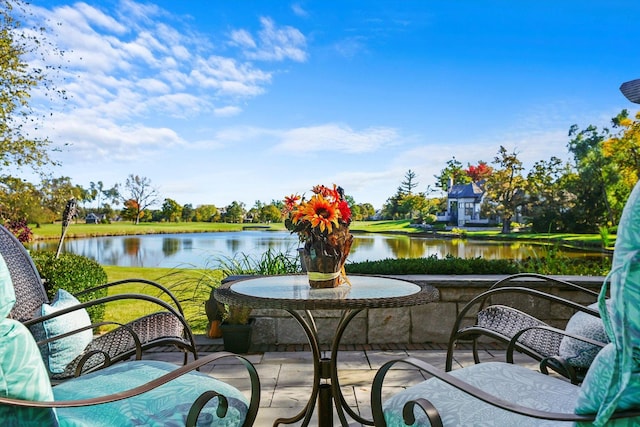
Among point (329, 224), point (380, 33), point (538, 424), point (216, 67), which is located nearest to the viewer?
point (538, 424)

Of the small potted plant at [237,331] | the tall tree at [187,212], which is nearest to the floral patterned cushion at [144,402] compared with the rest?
the small potted plant at [237,331]

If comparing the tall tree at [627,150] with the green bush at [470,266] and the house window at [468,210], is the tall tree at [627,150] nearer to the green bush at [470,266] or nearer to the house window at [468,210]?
the house window at [468,210]

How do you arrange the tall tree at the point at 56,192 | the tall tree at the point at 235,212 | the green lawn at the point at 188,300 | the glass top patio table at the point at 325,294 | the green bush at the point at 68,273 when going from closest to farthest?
the glass top patio table at the point at 325,294 → the green bush at the point at 68,273 → the green lawn at the point at 188,300 → the tall tree at the point at 56,192 → the tall tree at the point at 235,212

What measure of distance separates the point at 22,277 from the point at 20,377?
1655 mm

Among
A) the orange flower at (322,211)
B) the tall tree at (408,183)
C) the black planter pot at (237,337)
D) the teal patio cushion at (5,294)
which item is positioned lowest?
the black planter pot at (237,337)

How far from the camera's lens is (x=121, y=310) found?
20.3 ft

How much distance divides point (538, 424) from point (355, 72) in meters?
10.4

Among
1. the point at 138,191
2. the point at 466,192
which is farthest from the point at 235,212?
the point at 466,192

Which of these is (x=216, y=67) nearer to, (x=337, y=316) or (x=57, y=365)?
(x=337, y=316)

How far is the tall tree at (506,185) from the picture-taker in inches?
609

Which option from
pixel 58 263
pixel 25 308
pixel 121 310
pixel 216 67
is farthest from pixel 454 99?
pixel 25 308

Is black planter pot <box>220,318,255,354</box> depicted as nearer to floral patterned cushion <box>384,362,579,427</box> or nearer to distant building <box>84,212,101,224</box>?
floral patterned cushion <box>384,362,579,427</box>

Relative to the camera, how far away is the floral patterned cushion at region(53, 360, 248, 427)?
1.29 metres

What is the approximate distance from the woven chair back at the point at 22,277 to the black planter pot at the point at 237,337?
56.4 inches
